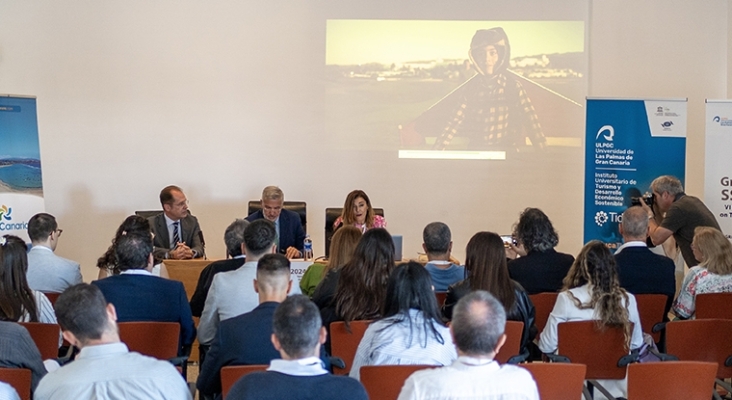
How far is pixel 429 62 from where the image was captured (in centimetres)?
823

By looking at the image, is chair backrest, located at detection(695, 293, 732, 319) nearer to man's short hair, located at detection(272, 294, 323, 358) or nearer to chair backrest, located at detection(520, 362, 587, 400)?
chair backrest, located at detection(520, 362, 587, 400)

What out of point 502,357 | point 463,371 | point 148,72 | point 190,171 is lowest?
point 502,357

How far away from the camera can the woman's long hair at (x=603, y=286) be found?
3.82 m

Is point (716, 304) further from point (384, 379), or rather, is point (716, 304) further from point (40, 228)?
point (40, 228)

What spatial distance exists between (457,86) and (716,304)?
4.21m

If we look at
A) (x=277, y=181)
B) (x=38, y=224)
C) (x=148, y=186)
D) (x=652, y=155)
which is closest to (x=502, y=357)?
(x=38, y=224)

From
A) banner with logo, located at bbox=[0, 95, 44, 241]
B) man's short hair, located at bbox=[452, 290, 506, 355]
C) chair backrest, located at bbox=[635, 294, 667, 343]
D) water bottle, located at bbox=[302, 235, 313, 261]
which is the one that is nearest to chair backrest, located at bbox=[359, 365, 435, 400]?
man's short hair, located at bbox=[452, 290, 506, 355]

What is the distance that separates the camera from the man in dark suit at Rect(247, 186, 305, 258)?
264 inches

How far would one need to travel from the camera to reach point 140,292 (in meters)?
3.97

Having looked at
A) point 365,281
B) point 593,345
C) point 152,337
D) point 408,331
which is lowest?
point 593,345

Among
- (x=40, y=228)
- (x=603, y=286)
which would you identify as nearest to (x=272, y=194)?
(x=40, y=228)

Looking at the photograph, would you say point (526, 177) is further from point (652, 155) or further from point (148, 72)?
point (148, 72)

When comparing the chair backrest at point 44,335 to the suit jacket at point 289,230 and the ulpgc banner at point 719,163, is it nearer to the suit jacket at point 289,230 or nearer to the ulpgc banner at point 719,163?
the suit jacket at point 289,230

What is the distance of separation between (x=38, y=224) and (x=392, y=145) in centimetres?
414
